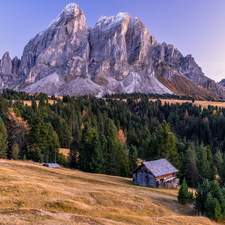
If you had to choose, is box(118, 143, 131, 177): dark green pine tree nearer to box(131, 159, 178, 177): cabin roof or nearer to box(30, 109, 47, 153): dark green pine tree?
box(131, 159, 178, 177): cabin roof

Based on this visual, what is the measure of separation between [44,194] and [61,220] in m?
5.75

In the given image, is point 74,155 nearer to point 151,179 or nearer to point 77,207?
point 151,179

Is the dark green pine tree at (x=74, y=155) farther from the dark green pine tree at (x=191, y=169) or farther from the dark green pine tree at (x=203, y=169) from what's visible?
the dark green pine tree at (x=203, y=169)

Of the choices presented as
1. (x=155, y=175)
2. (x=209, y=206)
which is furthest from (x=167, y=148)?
(x=209, y=206)

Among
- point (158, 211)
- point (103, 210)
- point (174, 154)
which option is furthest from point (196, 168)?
point (103, 210)

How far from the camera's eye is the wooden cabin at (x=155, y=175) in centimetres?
3728

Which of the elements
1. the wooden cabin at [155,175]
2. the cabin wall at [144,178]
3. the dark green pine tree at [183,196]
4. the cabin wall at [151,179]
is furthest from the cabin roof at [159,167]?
the dark green pine tree at [183,196]

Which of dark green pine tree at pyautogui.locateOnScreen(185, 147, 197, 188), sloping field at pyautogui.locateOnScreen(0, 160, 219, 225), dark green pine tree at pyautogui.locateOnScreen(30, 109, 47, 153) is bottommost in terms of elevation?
dark green pine tree at pyautogui.locateOnScreen(185, 147, 197, 188)

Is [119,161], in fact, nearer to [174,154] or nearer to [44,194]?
[174,154]

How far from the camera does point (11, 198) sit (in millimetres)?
16359

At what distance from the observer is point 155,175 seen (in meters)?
36.4

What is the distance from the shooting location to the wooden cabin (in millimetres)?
37281

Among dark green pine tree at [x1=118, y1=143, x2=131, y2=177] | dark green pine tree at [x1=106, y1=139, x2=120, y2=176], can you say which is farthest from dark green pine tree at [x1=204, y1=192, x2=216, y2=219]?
dark green pine tree at [x1=118, y1=143, x2=131, y2=177]

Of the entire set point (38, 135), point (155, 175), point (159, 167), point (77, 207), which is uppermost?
point (38, 135)
